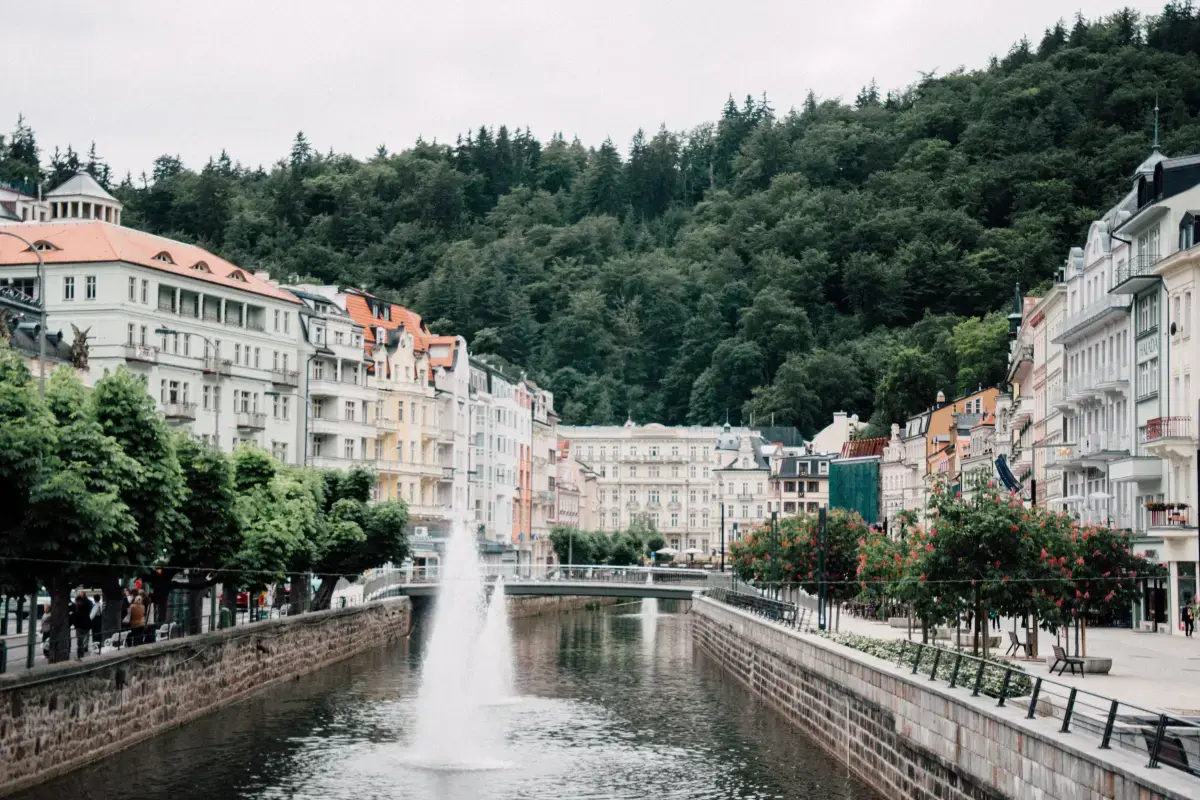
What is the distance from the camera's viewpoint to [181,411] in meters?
76.5

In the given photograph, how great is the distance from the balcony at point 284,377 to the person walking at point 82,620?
46.3 meters

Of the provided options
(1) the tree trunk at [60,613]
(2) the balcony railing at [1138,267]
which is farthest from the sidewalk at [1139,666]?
(1) the tree trunk at [60,613]

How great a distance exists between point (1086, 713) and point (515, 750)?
2171 cm

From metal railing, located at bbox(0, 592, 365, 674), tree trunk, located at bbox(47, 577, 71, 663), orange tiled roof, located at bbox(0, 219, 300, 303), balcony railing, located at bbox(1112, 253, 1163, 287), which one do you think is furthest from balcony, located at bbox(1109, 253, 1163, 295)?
orange tiled roof, located at bbox(0, 219, 300, 303)

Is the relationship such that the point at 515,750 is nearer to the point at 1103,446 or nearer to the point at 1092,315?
the point at 1103,446

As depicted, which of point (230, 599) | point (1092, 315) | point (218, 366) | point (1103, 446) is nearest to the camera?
point (230, 599)

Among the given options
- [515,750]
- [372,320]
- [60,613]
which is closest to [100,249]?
[372,320]

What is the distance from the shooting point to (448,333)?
158875 mm

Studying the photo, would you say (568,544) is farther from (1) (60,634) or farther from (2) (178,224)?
(1) (60,634)

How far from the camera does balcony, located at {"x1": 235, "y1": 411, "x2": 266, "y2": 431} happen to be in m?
81.8

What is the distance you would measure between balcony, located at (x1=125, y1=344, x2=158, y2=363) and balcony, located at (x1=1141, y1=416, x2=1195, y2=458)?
44.1m

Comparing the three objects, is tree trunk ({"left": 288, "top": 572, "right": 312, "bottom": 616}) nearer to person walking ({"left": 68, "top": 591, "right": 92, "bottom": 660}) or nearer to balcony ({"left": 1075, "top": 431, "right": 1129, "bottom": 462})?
person walking ({"left": 68, "top": 591, "right": 92, "bottom": 660})

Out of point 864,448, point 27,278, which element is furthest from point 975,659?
point 864,448

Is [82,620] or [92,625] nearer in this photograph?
[82,620]
